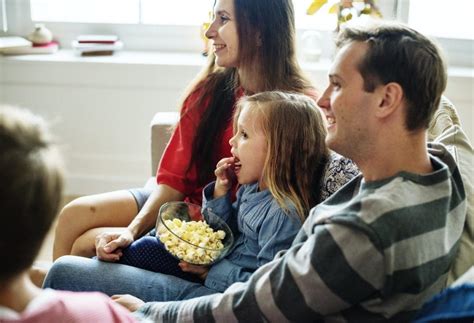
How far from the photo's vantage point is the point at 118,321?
0.99 m

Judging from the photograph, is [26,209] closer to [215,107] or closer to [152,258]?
[152,258]

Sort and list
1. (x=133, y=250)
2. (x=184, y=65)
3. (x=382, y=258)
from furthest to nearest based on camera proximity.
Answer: (x=184, y=65) → (x=133, y=250) → (x=382, y=258)

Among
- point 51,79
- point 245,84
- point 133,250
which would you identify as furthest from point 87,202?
point 51,79

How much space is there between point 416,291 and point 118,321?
54 cm

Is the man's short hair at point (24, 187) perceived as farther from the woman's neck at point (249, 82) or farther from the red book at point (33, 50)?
the red book at point (33, 50)

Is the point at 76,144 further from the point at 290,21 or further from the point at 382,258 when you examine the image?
the point at 382,258

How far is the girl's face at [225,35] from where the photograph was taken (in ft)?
6.82

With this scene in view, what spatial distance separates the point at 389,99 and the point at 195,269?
754 millimetres

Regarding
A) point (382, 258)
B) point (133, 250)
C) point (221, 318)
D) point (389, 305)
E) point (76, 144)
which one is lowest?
point (76, 144)

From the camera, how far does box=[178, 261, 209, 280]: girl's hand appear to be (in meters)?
1.72

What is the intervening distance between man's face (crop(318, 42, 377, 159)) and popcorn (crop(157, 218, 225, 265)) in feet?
1.76

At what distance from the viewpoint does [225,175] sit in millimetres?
1887

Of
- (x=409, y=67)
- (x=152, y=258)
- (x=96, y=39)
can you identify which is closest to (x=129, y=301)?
(x=152, y=258)

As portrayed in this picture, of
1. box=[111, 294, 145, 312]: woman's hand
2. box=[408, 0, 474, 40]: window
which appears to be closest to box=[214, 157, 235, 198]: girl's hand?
box=[111, 294, 145, 312]: woman's hand
